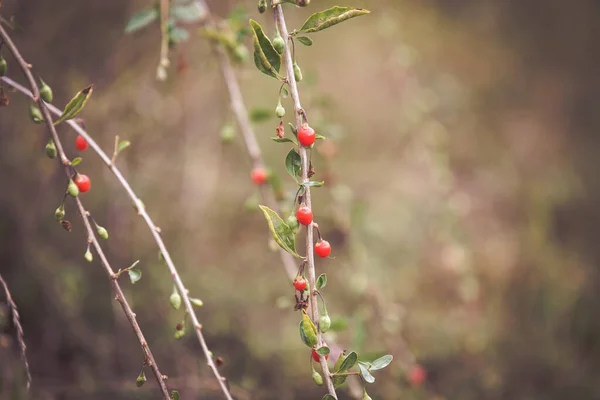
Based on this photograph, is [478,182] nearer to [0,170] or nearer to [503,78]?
[503,78]

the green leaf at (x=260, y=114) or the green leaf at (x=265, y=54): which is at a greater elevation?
the green leaf at (x=265, y=54)

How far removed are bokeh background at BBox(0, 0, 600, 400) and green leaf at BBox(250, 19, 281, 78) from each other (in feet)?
1.95

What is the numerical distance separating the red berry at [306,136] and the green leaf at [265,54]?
0.33 feet

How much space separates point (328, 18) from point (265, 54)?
12 centimetres

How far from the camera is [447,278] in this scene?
239 cm

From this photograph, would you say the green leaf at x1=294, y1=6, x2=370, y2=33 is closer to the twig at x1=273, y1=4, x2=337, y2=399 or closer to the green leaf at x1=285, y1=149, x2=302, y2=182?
the twig at x1=273, y1=4, x2=337, y2=399

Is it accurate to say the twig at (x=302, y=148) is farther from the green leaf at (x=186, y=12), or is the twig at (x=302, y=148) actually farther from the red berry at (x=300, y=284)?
the green leaf at (x=186, y=12)

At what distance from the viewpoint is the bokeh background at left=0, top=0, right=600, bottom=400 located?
67.2 inches

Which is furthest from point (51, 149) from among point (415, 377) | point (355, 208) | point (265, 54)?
point (415, 377)

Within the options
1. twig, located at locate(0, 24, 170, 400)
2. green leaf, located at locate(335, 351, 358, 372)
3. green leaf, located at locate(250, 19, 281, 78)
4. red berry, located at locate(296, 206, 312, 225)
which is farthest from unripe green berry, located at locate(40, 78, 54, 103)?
green leaf, located at locate(335, 351, 358, 372)

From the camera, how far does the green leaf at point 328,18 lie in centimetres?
78

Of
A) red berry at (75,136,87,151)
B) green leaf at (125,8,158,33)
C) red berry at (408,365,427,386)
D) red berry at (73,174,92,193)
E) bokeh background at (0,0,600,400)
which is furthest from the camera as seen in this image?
bokeh background at (0,0,600,400)

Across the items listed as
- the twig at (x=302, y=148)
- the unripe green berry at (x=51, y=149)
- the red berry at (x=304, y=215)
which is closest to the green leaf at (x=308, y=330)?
the twig at (x=302, y=148)

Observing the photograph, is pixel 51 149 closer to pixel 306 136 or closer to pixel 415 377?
pixel 306 136
